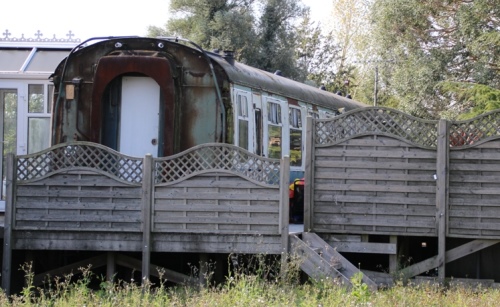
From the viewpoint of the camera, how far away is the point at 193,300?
10.9 metres

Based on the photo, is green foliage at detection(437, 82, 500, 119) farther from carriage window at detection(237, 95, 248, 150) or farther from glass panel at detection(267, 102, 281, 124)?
carriage window at detection(237, 95, 248, 150)

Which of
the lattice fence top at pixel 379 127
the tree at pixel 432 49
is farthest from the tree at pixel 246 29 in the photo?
the lattice fence top at pixel 379 127

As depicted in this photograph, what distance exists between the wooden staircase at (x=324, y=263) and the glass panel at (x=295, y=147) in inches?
234

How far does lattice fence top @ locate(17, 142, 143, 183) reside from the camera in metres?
13.2

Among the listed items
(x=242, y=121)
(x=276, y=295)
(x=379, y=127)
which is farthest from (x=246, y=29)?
(x=276, y=295)

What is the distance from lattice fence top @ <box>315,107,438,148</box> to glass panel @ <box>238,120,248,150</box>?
7.42 feet

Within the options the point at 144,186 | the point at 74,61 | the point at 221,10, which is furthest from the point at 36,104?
the point at 221,10

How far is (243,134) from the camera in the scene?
1576 cm

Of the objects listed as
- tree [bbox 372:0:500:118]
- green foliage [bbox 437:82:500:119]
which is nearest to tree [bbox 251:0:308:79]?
tree [bbox 372:0:500:118]

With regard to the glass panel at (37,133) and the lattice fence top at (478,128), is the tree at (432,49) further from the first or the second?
the lattice fence top at (478,128)

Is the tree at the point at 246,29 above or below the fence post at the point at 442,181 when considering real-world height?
above

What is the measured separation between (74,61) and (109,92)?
32.1 inches

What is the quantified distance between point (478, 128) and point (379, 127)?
1281mm

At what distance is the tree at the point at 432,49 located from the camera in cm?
2889
